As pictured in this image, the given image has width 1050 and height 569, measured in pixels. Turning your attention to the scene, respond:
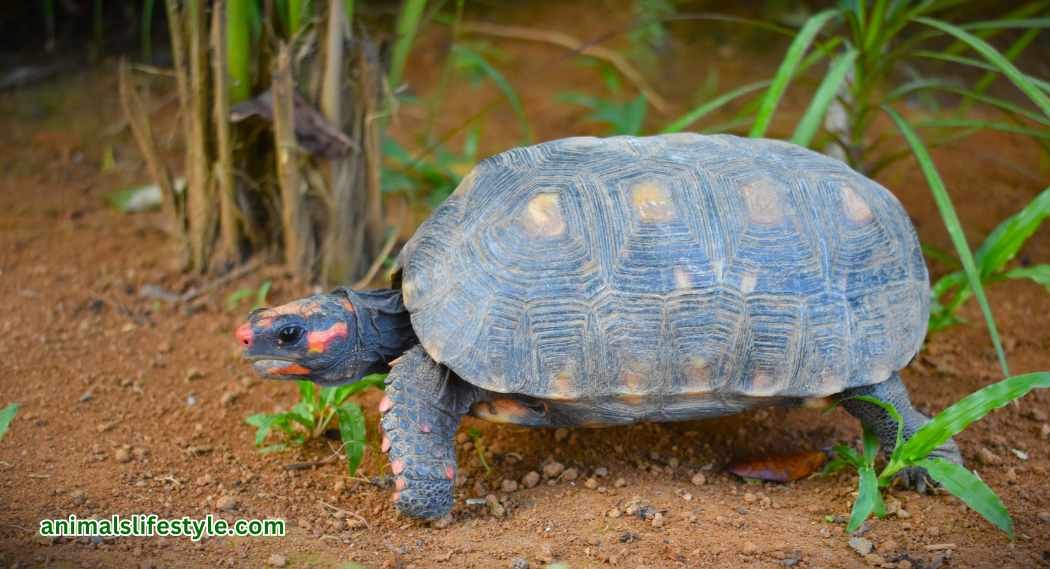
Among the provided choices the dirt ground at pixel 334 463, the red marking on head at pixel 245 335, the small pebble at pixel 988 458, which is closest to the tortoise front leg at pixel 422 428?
the dirt ground at pixel 334 463

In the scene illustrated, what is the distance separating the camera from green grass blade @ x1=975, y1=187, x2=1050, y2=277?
3928 mm

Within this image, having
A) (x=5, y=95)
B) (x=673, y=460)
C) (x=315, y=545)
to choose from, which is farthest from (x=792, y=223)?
(x=5, y=95)

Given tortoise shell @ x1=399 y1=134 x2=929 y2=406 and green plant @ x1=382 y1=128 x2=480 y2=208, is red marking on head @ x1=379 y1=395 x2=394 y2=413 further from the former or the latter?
green plant @ x1=382 y1=128 x2=480 y2=208

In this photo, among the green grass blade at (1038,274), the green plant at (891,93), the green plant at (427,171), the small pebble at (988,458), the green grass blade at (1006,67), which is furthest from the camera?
the green plant at (427,171)

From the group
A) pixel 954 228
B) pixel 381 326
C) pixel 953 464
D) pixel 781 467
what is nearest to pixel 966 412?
pixel 953 464

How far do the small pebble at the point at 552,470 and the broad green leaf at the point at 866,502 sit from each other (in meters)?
1.06

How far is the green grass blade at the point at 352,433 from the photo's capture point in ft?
11.4

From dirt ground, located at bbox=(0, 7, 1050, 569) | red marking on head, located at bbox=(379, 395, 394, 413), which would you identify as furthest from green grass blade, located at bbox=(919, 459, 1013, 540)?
red marking on head, located at bbox=(379, 395, 394, 413)

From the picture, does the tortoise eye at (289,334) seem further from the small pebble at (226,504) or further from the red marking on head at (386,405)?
the small pebble at (226,504)

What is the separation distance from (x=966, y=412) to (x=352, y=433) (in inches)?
84.2

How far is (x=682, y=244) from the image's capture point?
3336mm

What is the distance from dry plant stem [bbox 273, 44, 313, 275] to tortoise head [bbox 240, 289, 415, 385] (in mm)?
1003

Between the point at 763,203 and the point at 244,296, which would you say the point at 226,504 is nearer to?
the point at 244,296

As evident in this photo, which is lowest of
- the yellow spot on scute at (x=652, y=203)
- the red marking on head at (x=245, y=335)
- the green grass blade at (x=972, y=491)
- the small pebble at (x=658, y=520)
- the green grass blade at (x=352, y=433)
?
the green grass blade at (x=352, y=433)
